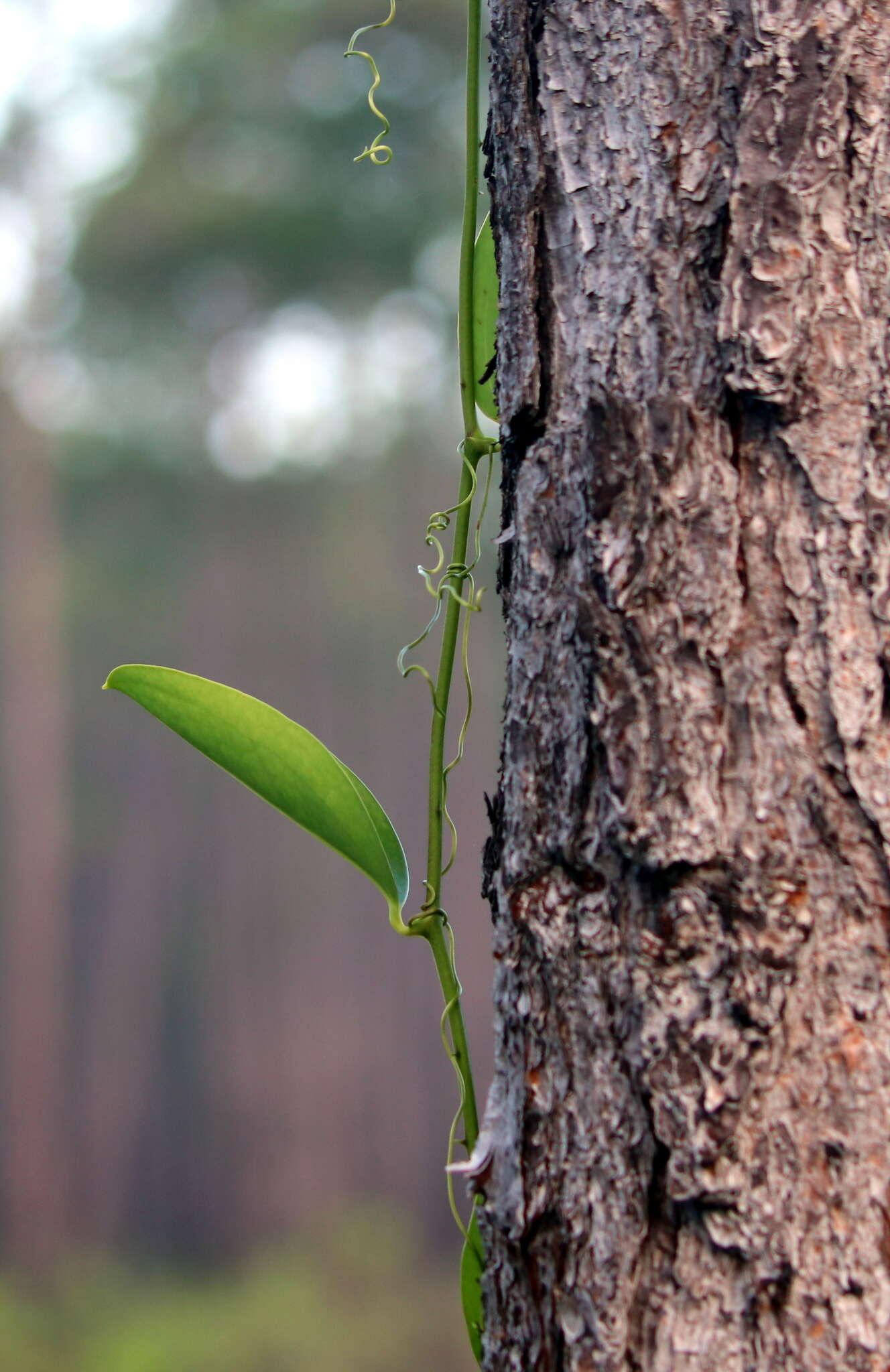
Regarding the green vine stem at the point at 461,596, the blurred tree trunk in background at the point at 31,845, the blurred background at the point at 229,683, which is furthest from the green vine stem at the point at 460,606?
the blurred tree trunk in background at the point at 31,845

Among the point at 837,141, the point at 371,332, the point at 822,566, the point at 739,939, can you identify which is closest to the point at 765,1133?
the point at 739,939

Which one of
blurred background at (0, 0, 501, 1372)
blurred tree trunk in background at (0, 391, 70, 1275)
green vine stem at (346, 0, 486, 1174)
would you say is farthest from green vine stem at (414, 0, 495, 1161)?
blurred tree trunk in background at (0, 391, 70, 1275)

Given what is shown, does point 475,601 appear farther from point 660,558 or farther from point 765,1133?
point 765,1133

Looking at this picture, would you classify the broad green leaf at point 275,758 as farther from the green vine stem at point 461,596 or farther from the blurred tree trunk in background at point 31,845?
the blurred tree trunk in background at point 31,845

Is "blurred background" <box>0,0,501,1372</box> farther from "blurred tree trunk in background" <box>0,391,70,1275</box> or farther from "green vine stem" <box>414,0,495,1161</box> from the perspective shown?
"green vine stem" <box>414,0,495,1161</box>

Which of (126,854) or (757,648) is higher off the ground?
(757,648)

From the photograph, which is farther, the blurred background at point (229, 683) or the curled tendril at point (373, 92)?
the blurred background at point (229, 683)

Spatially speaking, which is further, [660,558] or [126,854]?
[126,854]
